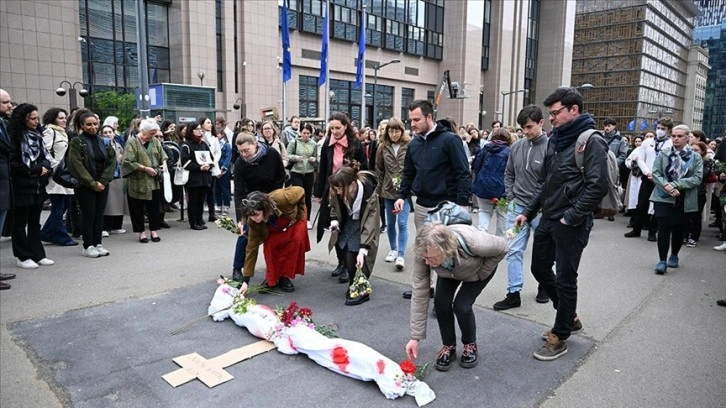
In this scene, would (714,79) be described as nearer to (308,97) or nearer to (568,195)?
(308,97)

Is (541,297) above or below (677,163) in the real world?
below

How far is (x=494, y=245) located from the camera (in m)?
3.37

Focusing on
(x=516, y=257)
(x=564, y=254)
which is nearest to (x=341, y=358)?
(x=564, y=254)

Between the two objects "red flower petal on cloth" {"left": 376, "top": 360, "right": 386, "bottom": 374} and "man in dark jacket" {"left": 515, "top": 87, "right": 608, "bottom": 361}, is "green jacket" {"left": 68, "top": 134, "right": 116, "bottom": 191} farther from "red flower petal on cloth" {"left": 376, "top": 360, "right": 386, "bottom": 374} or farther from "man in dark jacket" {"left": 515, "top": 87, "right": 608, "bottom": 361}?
"man in dark jacket" {"left": 515, "top": 87, "right": 608, "bottom": 361}

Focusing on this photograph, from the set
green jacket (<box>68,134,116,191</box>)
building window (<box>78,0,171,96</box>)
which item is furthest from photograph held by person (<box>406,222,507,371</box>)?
building window (<box>78,0,171,96</box>)

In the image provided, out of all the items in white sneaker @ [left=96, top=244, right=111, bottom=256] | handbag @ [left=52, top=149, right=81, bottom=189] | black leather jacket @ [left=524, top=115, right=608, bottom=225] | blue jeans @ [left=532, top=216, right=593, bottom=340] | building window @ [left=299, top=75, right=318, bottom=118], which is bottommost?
white sneaker @ [left=96, top=244, right=111, bottom=256]

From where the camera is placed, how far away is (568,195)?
3812 millimetres

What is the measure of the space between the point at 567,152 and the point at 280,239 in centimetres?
299

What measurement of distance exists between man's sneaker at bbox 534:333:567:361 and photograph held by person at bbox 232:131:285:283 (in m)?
3.23

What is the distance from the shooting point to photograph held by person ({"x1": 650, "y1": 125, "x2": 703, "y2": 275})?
6.39m

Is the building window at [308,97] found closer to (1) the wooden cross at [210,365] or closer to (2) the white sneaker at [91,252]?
(2) the white sneaker at [91,252]

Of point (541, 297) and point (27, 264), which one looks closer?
point (541, 297)

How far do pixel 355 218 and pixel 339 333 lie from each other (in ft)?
4.36

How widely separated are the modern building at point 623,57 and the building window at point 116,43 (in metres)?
70.4
